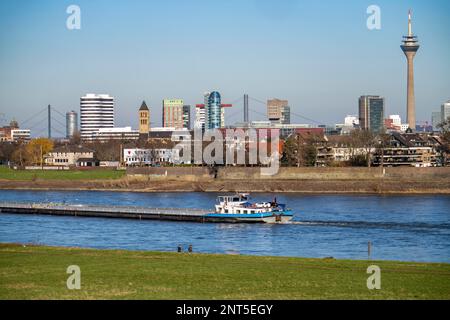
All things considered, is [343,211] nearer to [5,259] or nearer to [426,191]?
[426,191]

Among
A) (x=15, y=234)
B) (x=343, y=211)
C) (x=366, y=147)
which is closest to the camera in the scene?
(x=15, y=234)

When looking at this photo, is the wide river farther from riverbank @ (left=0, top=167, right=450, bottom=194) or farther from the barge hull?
riverbank @ (left=0, top=167, right=450, bottom=194)

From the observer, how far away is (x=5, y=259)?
27.8 m

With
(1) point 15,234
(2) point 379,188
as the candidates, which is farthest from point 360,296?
(2) point 379,188

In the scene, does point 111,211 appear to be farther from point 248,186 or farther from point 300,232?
point 248,186

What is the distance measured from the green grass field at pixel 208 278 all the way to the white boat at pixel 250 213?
2873 centimetres

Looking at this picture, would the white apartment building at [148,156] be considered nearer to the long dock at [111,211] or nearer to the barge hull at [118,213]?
the long dock at [111,211]

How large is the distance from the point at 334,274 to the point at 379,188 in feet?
222

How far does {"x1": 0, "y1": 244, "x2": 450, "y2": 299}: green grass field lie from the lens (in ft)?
66.0

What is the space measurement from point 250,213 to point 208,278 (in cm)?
3812

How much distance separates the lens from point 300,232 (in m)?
50.5

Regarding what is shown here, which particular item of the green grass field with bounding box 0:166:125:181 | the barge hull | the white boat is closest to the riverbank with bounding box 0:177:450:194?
the green grass field with bounding box 0:166:125:181

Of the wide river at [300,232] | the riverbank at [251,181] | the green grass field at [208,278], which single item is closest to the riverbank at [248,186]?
the riverbank at [251,181]

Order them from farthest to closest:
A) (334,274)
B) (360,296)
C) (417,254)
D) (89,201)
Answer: (89,201) < (417,254) < (334,274) < (360,296)
